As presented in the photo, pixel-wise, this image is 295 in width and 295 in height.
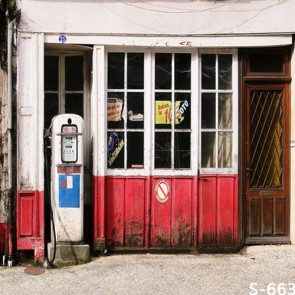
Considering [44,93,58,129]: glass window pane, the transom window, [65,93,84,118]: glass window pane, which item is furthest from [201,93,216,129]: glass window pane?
[44,93,58,129]: glass window pane

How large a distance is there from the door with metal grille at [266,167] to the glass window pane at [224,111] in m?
0.32

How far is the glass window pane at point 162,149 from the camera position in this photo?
8508mm

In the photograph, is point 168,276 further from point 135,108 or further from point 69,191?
point 135,108

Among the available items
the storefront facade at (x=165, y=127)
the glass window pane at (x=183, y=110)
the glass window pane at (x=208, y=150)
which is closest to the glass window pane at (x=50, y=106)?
the storefront facade at (x=165, y=127)

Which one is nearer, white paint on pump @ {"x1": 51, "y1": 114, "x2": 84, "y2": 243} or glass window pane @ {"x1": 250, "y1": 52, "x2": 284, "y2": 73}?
white paint on pump @ {"x1": 51, "y1": 114, "x2": 84, "y2": 243}

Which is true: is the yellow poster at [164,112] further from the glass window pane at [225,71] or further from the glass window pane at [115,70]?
the glass window pane at [225,71]

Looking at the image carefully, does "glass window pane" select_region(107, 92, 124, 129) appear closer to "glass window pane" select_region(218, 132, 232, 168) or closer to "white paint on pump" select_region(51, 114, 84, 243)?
"white paint on pump" select_region(51, 114, 84, 243)

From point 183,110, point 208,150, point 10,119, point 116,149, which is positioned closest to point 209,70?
point 183,110

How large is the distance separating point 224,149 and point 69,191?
95.7 inches

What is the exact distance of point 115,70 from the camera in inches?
333

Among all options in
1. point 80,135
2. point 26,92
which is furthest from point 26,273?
point 26,92

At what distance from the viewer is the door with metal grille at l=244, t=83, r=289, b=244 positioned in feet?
28.5

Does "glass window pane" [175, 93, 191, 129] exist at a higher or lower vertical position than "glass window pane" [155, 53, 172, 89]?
lower

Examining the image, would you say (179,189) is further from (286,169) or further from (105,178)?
(286,169)
